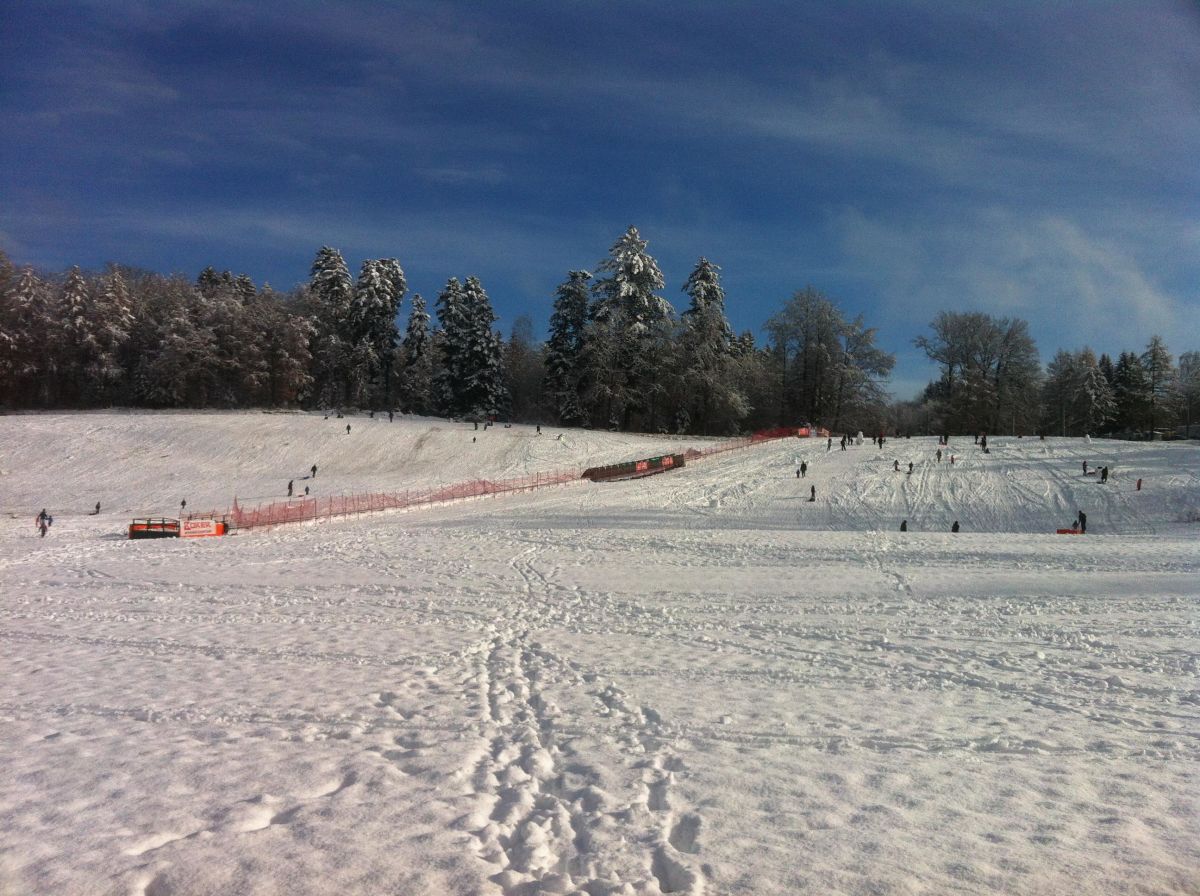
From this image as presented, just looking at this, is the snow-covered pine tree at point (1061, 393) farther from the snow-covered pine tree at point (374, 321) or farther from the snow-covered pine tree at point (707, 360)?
the snow-covered pine tree at point (374, 321)

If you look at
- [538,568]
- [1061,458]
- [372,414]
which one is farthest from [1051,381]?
[538,568]

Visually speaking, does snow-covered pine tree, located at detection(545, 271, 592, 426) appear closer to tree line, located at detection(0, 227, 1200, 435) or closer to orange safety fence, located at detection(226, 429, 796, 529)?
tree line, located at detection(0, 227, 1200, 435)

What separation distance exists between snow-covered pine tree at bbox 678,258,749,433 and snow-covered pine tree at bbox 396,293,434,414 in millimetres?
28806

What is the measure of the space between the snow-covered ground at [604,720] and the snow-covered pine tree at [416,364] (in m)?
54.5

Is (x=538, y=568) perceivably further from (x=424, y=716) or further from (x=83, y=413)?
(x=83, y=413)

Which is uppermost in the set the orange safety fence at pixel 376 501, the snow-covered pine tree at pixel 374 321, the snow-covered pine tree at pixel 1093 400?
the snow-covered pine tree at pixel 374 321

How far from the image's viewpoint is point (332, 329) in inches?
2894

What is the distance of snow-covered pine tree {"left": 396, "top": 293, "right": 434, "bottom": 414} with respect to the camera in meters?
74.5

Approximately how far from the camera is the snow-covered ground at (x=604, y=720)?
184 inches

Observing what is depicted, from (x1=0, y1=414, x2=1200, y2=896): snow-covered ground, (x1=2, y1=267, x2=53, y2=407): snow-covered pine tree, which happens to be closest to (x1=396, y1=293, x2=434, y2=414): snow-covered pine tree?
(x1=2, y1=267, x2=53, y2=407): snow-covered pine tree

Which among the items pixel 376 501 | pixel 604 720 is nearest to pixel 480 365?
pixel 376 501

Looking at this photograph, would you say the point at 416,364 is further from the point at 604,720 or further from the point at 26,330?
the point at 604,720

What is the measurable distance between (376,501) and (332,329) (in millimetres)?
45286

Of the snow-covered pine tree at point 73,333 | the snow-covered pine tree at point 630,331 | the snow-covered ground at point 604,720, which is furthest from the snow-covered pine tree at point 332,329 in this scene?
the snow-covered ground at point 604,720
